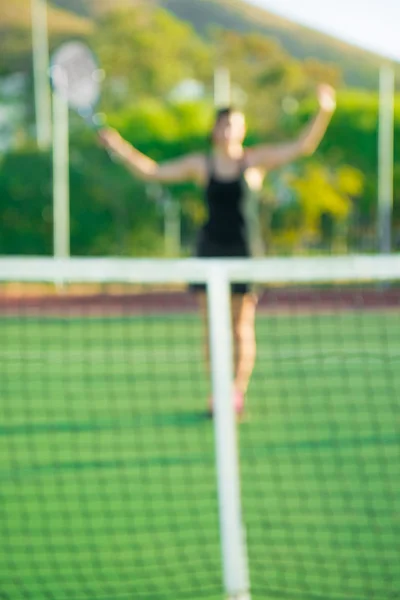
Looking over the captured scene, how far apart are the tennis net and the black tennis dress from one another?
0.81m

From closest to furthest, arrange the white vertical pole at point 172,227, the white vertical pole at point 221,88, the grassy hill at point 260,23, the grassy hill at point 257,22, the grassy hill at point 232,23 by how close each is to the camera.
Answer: the white vertical pole at point 172,227 → the white vertical pole at point 221,88 → the grassy hill at point 232,23 → the grassy hill at point 257,22 → the grassy hill at point 260,23

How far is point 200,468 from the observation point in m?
4.24

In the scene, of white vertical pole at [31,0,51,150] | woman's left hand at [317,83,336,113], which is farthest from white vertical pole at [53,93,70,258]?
woman's left hand at [317,83,336,113]

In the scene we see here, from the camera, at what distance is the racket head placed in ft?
17.9

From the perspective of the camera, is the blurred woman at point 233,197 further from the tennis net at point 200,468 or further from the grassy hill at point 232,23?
the grassy hill at point 232,23

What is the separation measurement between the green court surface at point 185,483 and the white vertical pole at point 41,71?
47.3ft

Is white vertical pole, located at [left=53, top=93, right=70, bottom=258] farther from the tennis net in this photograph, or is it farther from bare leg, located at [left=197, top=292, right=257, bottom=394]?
Result: bare leg, located at [left=197, top=292, right=257, bottom=394]

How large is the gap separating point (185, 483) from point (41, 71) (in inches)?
776

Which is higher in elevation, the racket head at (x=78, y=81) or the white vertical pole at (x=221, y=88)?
the white vertical pole at (x=221, y=88)

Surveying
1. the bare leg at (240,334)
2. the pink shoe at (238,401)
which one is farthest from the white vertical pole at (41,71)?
the pink shoe at (238,401)

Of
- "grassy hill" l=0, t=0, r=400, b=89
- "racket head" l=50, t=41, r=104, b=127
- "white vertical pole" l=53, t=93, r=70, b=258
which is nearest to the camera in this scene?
"racket head" l=50, t=41, r=104, b=127

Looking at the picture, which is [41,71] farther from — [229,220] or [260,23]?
[260,23]

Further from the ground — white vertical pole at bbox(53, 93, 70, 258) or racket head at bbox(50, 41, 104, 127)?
white vertical pole at bbox(53, 93, 70, 258)

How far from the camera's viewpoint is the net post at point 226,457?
265 cm
